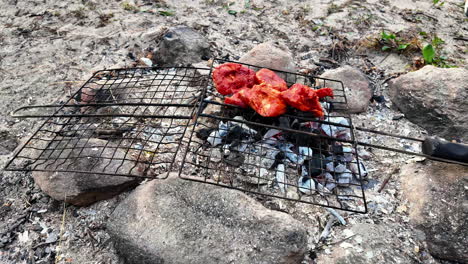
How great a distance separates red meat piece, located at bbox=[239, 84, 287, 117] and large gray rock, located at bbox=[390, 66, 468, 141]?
2.06 m

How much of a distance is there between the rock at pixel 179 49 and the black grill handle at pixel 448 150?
3.61 m

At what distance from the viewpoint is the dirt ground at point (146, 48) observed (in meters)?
2.67

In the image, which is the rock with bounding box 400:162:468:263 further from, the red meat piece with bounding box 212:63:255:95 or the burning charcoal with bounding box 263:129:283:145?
the red meat piece with bounding box 212:63:255:95

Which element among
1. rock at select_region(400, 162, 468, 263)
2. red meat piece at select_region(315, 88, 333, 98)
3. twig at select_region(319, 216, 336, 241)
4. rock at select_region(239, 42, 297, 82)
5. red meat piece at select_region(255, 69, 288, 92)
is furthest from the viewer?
rock at select_region(239, 42, 297, 82)

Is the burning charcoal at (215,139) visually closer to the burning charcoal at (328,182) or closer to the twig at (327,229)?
the burning charcoal at (328,182)

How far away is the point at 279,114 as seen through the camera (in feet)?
10.0

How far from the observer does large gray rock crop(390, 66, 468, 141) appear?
3.53 m

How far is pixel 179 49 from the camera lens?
186 inches

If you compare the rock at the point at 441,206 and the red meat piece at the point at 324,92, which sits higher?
the red meat piece at the point at 324,92

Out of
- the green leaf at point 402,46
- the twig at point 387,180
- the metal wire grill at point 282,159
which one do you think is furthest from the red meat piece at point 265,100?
the green leaf at point 402,46

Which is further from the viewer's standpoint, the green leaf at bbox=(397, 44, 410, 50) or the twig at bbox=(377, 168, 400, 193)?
the green leaf at bbox=(397, 44, 410, 50)

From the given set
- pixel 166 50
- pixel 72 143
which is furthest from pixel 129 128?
pixel 166 50

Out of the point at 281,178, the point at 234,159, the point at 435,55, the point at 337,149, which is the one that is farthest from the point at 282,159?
the point at 435,55

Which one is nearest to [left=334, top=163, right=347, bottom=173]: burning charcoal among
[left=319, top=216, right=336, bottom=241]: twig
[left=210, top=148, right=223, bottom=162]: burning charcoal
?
[left=319, top=216, right=336, bottom=241]: twig
